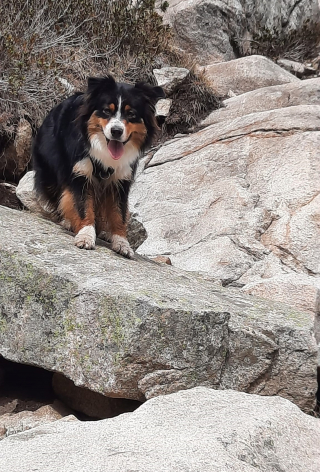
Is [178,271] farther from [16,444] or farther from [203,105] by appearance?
[203,105]

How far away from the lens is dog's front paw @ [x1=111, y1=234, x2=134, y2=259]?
4.70 m

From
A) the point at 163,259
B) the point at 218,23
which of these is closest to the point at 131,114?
the point at 163,259

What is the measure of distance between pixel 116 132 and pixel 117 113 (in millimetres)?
151

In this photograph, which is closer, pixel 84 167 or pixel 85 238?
pixel 85 238

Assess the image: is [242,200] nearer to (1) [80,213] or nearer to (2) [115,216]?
(2) [115,216]

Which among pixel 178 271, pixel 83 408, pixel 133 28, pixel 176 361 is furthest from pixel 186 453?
pixel 133 28

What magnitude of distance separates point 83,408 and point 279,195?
3712 mm

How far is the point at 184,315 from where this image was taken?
352 cm

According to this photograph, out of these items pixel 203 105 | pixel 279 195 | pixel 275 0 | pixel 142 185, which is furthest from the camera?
pixel 275 0

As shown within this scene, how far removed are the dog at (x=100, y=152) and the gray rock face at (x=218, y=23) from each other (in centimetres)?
744

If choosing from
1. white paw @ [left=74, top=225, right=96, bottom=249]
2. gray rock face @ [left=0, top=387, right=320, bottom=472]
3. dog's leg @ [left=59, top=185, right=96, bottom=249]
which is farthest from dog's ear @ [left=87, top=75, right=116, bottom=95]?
gray rock face @ [left=0, top=387, right=320, bottom=472]

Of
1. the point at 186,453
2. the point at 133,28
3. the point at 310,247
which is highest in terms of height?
the point at 133,28

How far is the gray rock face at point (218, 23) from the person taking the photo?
12.1 m

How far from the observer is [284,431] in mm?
2443
